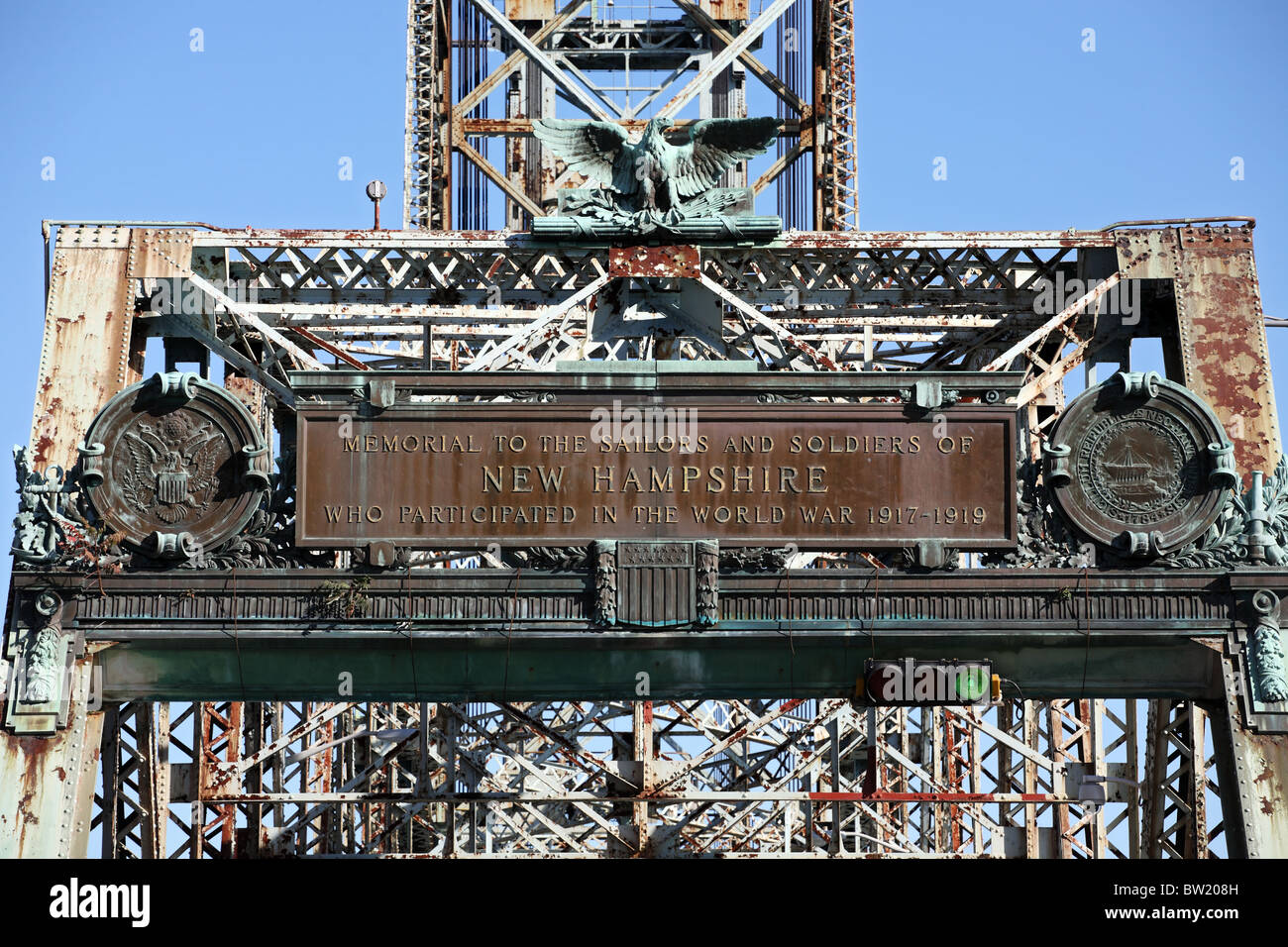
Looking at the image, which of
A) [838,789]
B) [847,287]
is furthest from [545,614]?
[838,789]

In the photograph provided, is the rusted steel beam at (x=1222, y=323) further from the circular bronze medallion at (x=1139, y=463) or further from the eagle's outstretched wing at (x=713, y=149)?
the eagle's outstretched wing at (x=713, y=149)

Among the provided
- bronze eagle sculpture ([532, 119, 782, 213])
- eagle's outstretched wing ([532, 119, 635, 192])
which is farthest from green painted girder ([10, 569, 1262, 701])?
eagle's outstretched wing ([532, 119, 635, 192])

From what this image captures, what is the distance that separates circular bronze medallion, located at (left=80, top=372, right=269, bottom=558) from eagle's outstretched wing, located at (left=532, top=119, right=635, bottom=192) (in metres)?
4.98

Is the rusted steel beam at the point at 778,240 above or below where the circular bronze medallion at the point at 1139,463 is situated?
above

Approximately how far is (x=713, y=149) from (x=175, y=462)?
7.19 meters

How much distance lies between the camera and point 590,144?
24125 millimetres

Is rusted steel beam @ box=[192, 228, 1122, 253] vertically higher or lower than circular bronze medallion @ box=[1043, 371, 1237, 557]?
higher

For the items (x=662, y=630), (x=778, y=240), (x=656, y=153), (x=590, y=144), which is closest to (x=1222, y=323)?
(x=778, y=240)

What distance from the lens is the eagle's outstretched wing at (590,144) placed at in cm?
2398

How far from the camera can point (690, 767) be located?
97.3 ft

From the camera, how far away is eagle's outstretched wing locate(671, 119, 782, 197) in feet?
78.4

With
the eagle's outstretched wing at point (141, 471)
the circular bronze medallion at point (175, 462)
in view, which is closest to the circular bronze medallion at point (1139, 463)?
the circular bronze medallion at point (175, 462)

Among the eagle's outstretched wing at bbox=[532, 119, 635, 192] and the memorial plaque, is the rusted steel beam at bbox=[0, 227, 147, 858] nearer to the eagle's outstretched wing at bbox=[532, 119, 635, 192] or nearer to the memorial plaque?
the memorial plaque

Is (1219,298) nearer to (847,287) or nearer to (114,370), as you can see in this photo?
(847,287)
